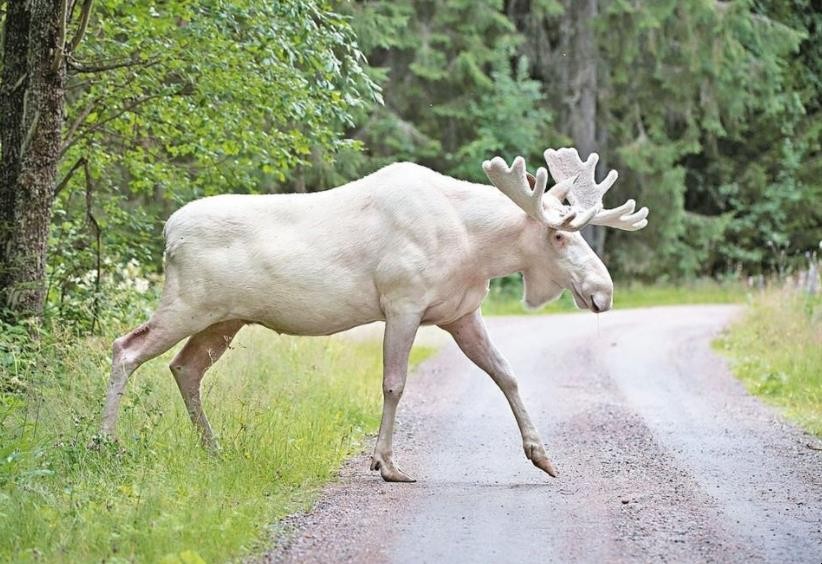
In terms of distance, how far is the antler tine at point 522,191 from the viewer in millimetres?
8484

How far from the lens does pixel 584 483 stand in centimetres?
846

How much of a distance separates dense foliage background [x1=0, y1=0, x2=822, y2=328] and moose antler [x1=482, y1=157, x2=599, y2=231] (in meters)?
2.99

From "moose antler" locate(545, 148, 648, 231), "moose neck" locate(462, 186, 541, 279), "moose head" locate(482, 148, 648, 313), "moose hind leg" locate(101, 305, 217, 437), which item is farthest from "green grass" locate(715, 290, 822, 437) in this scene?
"moose hind leg" locate(101, 305, 217, 437)

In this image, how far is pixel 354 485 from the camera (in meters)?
8.27

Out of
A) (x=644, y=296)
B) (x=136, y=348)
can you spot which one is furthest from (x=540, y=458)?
(x=644, y=296)

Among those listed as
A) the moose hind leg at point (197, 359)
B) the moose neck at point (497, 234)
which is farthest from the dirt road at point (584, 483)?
the moose neck at point (497, 234)

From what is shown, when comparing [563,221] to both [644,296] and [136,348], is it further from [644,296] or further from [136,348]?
[644,296]

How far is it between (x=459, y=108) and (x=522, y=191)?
20.5 metres

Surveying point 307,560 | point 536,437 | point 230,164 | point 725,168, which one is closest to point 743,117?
point 725,168

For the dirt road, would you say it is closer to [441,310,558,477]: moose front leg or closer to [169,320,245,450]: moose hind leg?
[441,310,558,477]: moose front leg

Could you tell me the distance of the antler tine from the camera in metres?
8.48

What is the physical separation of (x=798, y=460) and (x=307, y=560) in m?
4.56

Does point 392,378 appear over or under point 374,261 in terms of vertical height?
under

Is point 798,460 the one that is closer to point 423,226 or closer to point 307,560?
point 423,226
